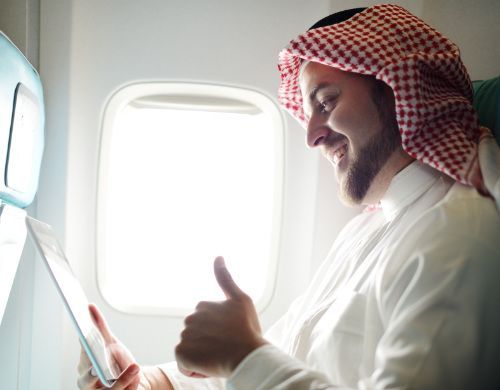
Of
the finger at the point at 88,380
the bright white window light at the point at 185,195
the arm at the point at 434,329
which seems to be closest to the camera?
the arm at the point at 434,329

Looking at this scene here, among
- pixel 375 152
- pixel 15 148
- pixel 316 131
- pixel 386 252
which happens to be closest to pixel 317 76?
pixel 316 131

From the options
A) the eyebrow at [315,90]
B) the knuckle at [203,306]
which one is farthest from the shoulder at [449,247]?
the eyebrow at [315,90]

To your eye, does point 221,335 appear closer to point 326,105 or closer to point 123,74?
point 326,105

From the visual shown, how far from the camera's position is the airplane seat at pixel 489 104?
3.51ft

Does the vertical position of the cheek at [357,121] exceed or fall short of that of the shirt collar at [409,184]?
it exceeds it

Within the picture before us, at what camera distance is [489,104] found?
113 cm

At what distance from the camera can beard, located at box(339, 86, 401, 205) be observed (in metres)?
1.09

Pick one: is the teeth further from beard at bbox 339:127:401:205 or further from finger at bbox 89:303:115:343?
finger at bbox 89:303:115:343

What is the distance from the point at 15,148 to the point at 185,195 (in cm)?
65

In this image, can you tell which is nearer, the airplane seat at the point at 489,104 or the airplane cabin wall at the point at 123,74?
the airplane seat at the point at 489,104

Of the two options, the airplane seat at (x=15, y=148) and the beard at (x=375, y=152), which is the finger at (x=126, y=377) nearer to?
the airplane seat at (x=15, y=148)

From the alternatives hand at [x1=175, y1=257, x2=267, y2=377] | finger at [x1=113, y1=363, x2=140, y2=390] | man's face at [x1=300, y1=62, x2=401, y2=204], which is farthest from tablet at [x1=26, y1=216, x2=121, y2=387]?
man's face at [x1=300, y1=62, x2=401, y2=204]

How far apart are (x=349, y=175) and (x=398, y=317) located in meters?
0.44

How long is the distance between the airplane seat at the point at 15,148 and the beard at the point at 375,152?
33.3 inches
